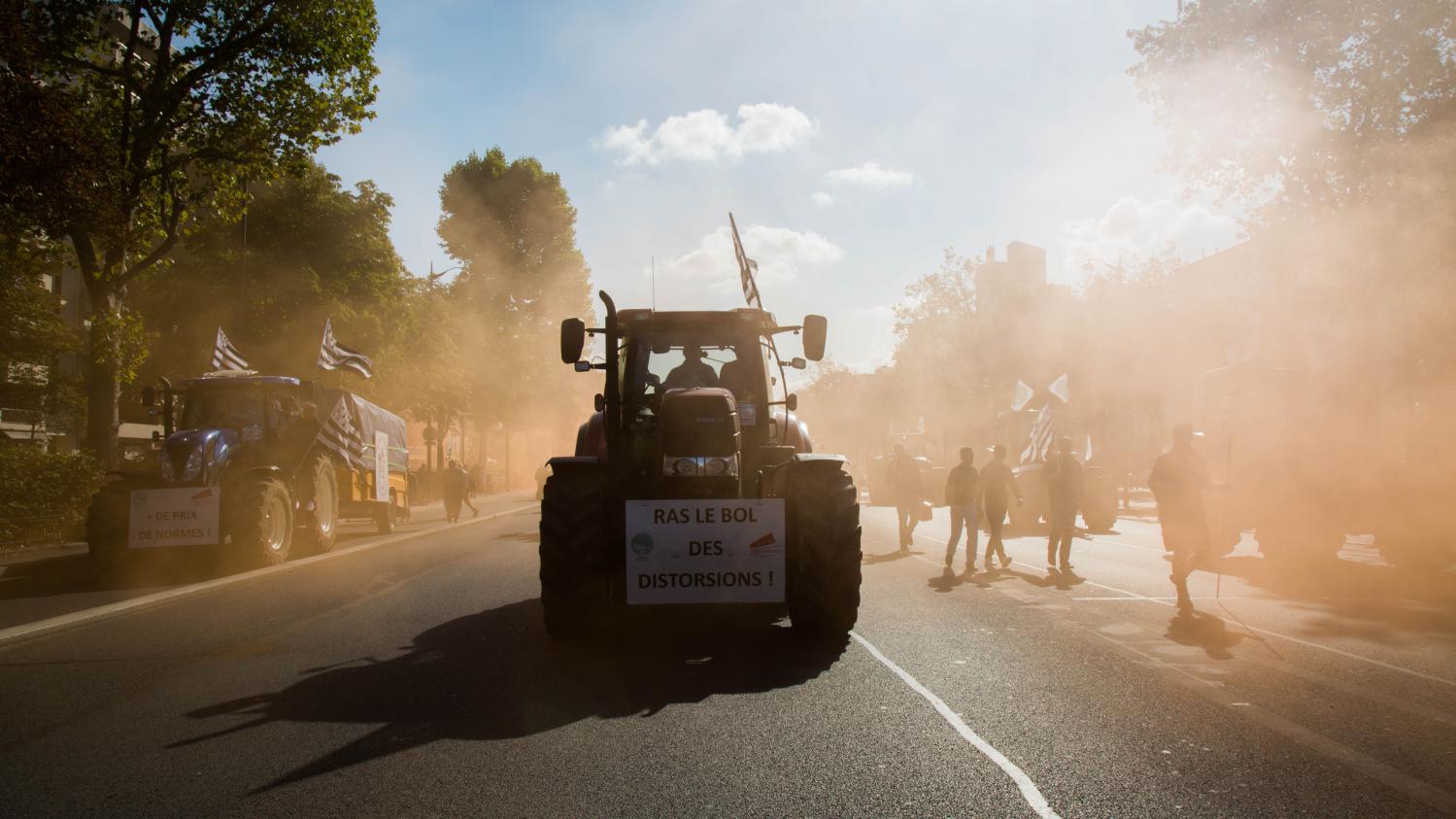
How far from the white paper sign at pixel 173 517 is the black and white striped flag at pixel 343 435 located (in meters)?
3.20

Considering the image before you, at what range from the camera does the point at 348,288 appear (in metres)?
31.2

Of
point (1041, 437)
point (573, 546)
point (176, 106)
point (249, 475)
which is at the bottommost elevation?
point (573, 546)

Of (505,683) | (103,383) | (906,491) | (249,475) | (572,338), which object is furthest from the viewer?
(103,383)

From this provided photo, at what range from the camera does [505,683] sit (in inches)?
253

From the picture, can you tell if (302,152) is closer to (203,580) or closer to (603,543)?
(203,580)

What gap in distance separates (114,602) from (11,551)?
611 centimetres

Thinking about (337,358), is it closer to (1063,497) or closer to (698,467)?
(1063,497)

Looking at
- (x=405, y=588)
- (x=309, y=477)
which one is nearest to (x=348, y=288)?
(x=309, y=477)

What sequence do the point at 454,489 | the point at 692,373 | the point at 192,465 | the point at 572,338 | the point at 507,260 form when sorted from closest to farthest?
the point at 572,338, the point at 692,373, the point at 192,465, the point at 454,489, the point at 507,260

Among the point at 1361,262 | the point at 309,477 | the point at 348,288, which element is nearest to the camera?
the point at 309,477

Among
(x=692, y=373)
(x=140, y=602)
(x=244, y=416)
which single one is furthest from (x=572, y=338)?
(x=244, y=416)

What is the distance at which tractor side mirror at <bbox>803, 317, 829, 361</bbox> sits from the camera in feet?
26.6

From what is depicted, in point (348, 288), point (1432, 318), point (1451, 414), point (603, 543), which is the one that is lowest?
point (603, 543)

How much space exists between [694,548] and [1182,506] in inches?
223
